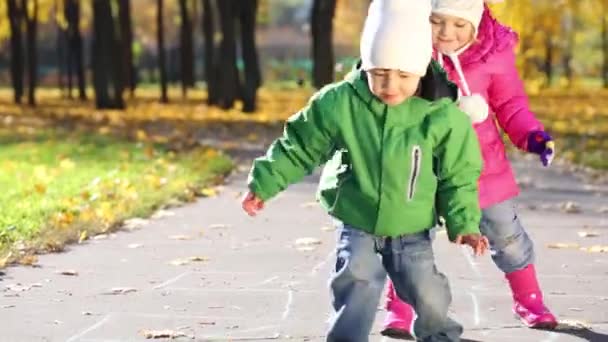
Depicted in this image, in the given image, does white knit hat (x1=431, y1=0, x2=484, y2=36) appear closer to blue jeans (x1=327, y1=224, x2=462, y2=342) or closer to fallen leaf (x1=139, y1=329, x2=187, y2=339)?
blue jeans (x1=327, y1=224, x2=462, y2=342)

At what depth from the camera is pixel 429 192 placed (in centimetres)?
535

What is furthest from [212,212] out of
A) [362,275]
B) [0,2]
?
[0,2]

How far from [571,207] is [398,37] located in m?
7.48

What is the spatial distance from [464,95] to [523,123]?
359mm

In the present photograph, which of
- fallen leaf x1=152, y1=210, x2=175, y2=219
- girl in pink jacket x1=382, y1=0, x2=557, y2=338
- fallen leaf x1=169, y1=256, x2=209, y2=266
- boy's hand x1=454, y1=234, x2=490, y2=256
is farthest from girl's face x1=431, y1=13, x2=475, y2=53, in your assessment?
fallen leaf x1=152, y1=210, x2=175, y2=219

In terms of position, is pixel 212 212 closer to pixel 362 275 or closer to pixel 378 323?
pixel 378 323

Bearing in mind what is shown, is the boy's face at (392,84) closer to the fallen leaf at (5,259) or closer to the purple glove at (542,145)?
the purple glove at (542,145)

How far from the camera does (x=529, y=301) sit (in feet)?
22.1

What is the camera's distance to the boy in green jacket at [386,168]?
525cm

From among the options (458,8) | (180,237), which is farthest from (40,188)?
(458,8)

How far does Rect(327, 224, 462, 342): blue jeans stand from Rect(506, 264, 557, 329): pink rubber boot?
1323 millimetres

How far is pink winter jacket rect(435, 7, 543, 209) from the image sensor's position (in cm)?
657

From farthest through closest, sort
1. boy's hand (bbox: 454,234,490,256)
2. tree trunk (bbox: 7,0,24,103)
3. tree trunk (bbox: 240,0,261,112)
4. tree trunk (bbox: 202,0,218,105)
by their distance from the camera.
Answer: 1. tree trunk (bbox: 202,0,218,105)
2. tree trunk (bbox: 7,0,24,103)
3. tree trunk (bbox: 240,0,261,112)
4. boy's hand (bbox: 454,234,490,256)

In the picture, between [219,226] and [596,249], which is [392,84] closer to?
[596,249]
